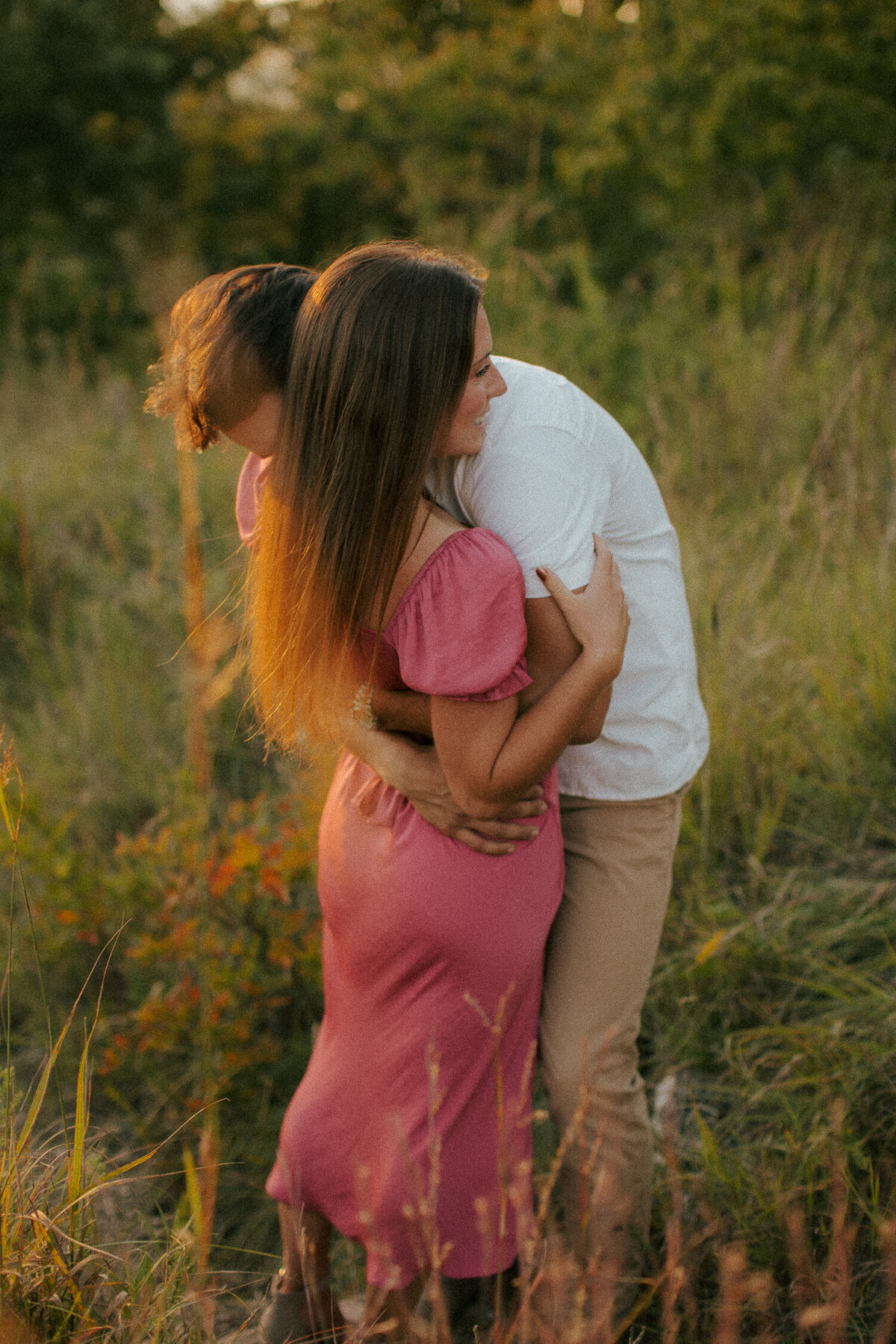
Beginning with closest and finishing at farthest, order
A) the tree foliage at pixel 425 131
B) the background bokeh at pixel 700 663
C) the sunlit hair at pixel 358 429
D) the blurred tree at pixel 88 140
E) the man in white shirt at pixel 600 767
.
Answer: the sunlit hair at pixel 358 429
the man in white shirt at pixel 600 767
the background bokeh at pixel 700 663
the tree foliage at pixel 425 131
the blurred tree at pixel 88 140

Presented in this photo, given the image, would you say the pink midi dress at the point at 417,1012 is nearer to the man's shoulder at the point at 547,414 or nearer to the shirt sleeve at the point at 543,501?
the shirt sleeve at the point at 543,501

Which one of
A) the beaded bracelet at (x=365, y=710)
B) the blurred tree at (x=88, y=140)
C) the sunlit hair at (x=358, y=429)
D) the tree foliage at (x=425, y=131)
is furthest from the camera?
the blurred tree at (x=88, y=140)

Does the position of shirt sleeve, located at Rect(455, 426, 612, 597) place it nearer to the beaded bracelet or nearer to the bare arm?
the bare arm

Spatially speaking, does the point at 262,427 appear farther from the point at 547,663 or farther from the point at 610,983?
the point at 610,983

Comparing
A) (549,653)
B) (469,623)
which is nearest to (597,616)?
(549,653)

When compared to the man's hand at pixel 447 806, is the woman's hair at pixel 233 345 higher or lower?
higher

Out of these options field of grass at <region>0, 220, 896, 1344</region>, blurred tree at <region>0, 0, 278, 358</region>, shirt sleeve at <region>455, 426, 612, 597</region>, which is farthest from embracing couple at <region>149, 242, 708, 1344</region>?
blurred tree at <region>0, 0, 278, 358</region>

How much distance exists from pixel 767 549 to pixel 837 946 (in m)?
1.45

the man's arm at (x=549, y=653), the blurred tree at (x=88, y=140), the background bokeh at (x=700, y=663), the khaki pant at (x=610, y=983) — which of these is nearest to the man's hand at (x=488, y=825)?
the man's arm at (x=549, y=653)

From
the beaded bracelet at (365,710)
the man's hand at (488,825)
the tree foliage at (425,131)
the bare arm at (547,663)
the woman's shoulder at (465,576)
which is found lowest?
the man's hand at (488,825)

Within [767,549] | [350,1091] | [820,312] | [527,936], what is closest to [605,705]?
[527,936]

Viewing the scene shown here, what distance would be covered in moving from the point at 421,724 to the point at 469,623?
0.31m

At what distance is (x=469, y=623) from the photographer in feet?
4.50

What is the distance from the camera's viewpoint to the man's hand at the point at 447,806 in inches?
60.6
